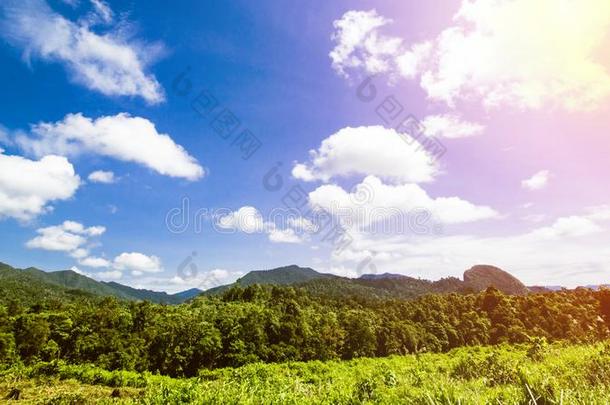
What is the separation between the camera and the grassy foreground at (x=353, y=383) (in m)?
5.65

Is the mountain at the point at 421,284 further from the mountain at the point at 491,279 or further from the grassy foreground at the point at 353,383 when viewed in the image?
the grassy foreground at the point at 353,383

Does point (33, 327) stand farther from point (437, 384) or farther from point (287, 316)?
point (437, 384)

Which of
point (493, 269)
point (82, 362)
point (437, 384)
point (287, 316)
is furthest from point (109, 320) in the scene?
point (493, 269)

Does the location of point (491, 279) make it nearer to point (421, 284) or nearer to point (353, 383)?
point (421, 284)

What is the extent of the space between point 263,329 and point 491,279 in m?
157

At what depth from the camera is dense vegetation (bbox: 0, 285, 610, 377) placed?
3759 centimetres

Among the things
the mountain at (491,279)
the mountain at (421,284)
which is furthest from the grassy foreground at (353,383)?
the mountain at (491,279)

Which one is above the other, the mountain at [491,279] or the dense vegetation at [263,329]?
the mountain at [491,279]

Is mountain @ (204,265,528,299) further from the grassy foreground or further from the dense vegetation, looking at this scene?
the grassy foreground

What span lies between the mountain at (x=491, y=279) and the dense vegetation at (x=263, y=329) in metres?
107

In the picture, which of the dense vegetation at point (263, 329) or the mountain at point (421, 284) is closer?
the dense vegetation at point (263, 329)

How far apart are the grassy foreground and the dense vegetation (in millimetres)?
5311

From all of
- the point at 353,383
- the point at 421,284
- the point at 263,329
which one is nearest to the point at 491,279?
the point at 421,284

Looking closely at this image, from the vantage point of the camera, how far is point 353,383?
1769 centimetres
